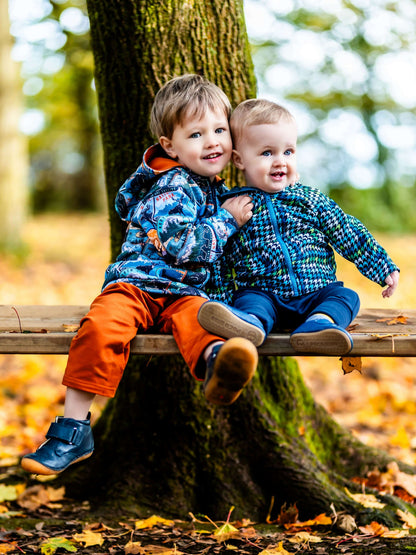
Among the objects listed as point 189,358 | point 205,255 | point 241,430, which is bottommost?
point 241,430

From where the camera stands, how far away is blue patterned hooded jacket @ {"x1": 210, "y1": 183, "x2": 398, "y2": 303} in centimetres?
251

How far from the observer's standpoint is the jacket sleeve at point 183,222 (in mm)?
2371

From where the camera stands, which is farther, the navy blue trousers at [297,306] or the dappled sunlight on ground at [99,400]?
the dappled sunlight on ground at [99,400]

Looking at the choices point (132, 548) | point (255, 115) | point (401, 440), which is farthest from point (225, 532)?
point (401, 440)

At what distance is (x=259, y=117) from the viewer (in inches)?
98.9

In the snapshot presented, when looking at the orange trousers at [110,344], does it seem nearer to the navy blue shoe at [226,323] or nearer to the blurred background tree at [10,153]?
the navy blue shoe at [226,323]

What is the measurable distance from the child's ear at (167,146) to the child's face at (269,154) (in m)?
0.27

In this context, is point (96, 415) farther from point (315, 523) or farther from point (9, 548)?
point (315, 523)

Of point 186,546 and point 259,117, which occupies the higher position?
point 259,117

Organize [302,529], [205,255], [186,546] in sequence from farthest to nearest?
[302,529] → [186,546] → [205,255]

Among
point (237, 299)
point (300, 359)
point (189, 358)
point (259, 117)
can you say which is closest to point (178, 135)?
point (259, 117)

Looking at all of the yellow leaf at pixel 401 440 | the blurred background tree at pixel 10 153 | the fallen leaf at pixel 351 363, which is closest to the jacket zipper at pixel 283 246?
the fallen leaf at pixel 351 363

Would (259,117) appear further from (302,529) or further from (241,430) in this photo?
(302,529)

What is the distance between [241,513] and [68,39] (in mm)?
10890
